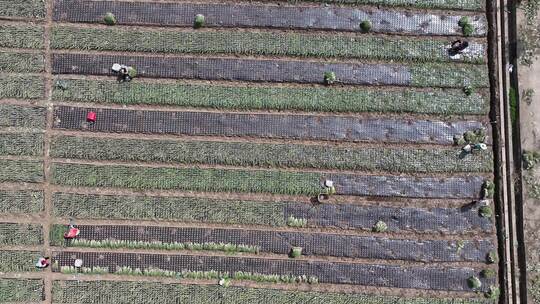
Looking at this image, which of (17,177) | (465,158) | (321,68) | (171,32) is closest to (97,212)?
(17,177)

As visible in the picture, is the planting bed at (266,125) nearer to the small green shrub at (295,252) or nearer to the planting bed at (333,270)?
the small green shrub at (295,252)

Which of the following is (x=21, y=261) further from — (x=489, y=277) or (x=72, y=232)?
(x=489, y=277)

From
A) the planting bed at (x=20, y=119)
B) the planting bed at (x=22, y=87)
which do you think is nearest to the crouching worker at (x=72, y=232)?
the planting bed at (x=20, y=119)

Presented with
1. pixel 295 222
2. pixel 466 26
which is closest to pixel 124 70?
pixel 295 222

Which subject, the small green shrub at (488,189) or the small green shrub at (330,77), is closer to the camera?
the small green shrub at (488,189)

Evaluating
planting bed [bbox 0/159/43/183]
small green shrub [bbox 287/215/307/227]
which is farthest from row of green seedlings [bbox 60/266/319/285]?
planting bed [bbox 0/159/43/183]

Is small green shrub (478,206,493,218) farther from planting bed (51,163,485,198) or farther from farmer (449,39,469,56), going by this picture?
farmer (449,39,469,56)

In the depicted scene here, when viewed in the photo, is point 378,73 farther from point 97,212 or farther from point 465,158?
point 97,212
